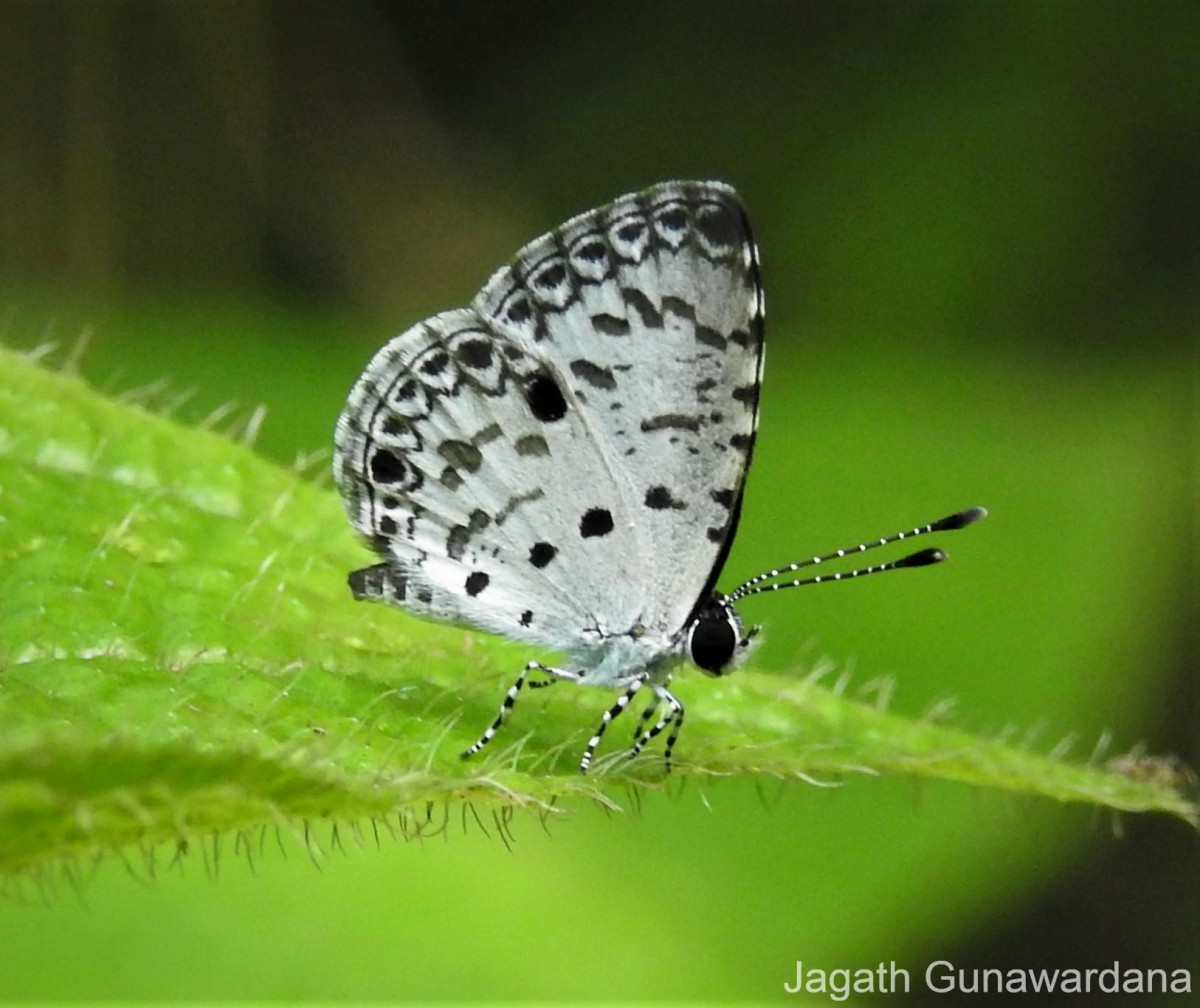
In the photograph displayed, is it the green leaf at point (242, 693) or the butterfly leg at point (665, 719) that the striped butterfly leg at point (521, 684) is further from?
the butterfly leg at point (665, 719)

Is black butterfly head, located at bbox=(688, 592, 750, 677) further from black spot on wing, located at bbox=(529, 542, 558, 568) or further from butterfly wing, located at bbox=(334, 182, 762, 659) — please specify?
black spot on wing, located at bbox=(529, 542, 558, 568)

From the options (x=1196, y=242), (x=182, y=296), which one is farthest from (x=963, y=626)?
(x=182, y=296)

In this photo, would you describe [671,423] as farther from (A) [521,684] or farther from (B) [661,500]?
(A) [521,684]

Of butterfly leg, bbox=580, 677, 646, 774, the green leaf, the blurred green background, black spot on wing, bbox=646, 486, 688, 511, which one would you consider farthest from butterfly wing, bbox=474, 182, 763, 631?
the blurred green background

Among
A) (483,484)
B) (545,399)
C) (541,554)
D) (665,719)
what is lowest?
(665,719)

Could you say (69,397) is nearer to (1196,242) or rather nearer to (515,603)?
(515,603)

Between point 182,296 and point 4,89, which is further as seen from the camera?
point 4,89

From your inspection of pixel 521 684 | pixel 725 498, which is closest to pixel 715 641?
pixel 725 498
